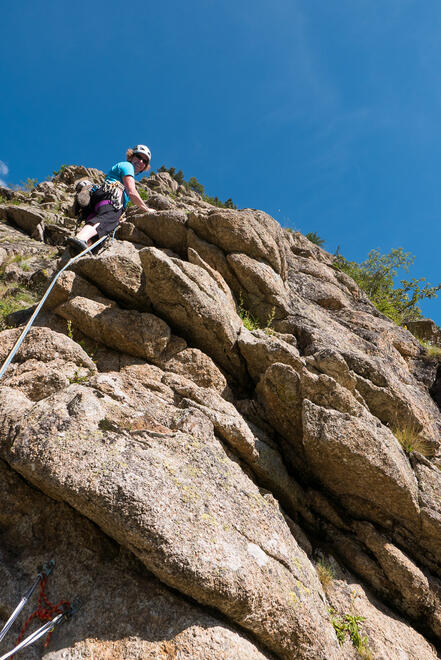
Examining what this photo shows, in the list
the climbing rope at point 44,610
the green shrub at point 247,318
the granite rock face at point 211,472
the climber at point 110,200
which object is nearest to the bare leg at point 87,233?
the climber at point 110,200

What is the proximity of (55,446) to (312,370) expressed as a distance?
216 inches

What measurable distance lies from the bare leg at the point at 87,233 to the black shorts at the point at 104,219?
0.16 metres

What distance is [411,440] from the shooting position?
25.1 ft

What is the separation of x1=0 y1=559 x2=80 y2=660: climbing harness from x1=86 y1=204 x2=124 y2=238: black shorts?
8.10m

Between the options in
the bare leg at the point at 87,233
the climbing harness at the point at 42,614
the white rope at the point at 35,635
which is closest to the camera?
the white rope at the point at 35,635

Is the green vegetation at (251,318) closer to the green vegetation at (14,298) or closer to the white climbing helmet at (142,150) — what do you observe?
the white climbing helmet at (142,150)

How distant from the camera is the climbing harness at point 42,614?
3258 mm

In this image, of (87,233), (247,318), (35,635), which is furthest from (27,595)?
(87,233)

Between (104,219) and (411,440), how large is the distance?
976cm

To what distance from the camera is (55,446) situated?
158 inches

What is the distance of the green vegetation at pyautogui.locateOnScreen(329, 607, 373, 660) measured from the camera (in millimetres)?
4707

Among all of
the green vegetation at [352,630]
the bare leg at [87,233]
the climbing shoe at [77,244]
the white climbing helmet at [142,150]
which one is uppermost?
the white climbing helmet at [142,150]

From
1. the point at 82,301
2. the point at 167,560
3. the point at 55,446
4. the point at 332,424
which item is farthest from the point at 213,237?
the point at 167,560

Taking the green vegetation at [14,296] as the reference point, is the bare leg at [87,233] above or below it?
above
